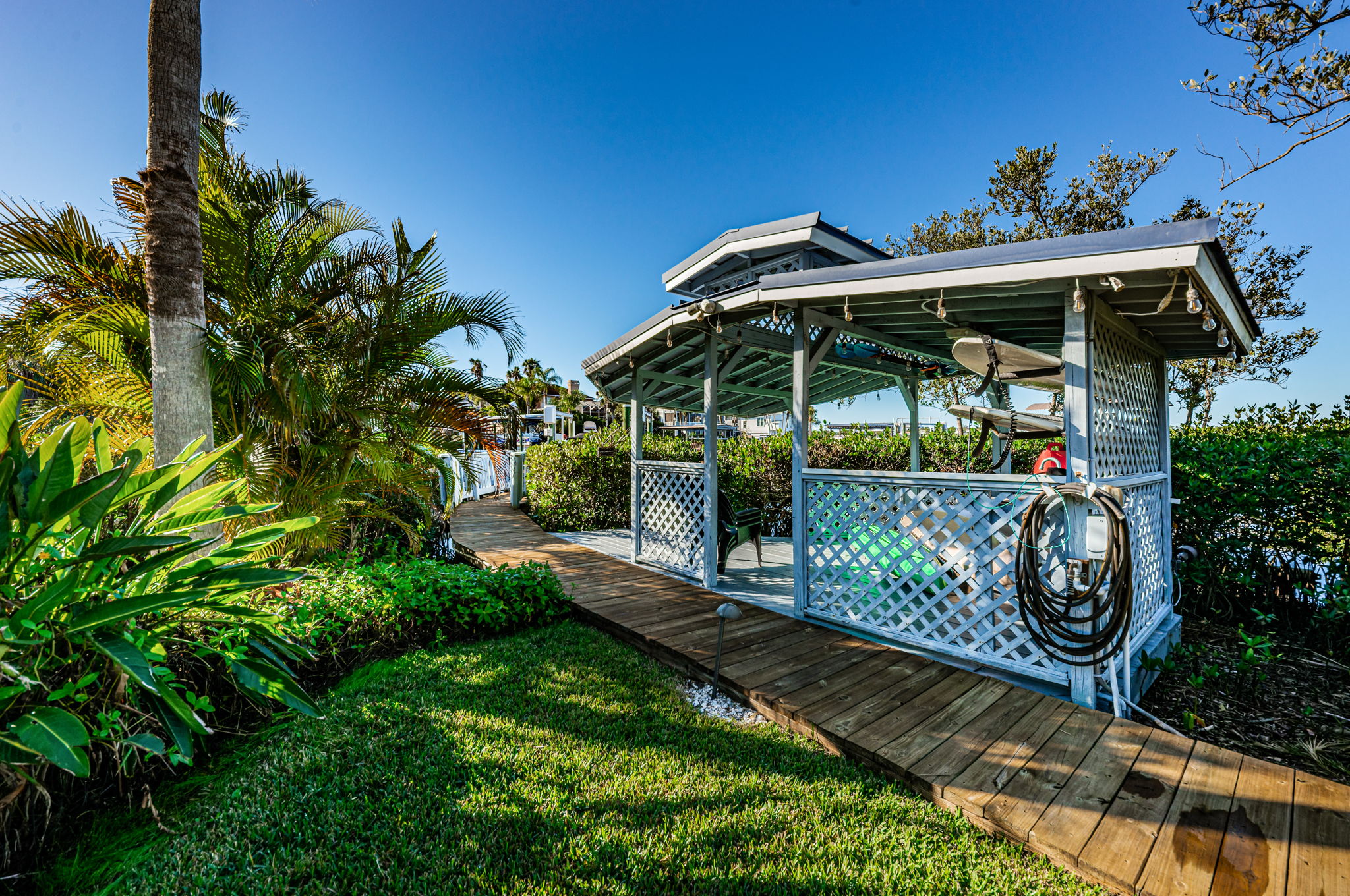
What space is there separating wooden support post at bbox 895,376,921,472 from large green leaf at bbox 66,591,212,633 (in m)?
7.53

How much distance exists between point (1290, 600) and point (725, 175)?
14.1m

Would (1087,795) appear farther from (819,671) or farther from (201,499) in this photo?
(201,499)

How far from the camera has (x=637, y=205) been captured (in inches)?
627

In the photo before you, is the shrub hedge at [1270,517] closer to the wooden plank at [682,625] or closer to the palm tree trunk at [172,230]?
the wooden plank at [682,625]

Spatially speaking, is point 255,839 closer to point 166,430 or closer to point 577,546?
point 166,430

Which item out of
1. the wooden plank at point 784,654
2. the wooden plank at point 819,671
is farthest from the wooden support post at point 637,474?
the wooden plank at point 819,671

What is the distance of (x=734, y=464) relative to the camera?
935 centimetres

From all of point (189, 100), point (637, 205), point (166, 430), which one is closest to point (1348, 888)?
point (166, 430)

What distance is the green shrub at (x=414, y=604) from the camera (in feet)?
12.8

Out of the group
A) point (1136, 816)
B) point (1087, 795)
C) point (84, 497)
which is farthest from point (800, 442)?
point (84, 497)

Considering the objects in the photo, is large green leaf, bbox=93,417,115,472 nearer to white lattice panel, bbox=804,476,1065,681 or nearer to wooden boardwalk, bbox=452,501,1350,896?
wooden boardwalk, bbox=452,501,1350,896

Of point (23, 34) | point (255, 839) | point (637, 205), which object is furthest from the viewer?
point (637, 205)

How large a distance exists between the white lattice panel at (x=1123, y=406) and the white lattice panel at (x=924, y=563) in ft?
2.58

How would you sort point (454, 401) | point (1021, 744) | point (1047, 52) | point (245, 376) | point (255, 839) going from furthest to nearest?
point (1047, 52), point (454, 401), point (245, 376), point (1021, 744), point (255, 839)
